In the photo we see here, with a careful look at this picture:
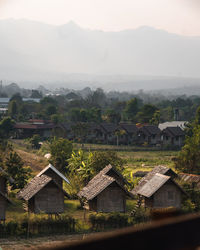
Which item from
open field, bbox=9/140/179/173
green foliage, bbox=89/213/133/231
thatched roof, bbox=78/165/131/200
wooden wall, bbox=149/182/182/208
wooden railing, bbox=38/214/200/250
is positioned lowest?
open field, bbox=9/140/179/173

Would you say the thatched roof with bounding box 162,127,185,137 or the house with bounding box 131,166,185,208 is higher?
the house with bounding box 131,166,185,208

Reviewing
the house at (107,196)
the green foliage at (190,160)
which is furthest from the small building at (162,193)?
the green foliage at (190,160)

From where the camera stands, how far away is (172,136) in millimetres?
73188

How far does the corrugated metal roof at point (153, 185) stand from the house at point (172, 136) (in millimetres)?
46374

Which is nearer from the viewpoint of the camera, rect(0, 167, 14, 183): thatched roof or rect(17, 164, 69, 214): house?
rect(17, 164, 69, 214): house

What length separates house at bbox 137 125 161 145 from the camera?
73500 millimetres

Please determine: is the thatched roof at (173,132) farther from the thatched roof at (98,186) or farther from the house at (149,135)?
the thatched roof at (98,186)

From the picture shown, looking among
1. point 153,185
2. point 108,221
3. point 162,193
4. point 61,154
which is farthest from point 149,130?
point 108,221

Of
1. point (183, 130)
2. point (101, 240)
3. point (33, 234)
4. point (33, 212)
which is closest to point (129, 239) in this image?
point (101, 240)

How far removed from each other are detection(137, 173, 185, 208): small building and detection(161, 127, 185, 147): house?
4677 cm

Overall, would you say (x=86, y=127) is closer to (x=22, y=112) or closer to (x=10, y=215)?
(x=22, y=112)

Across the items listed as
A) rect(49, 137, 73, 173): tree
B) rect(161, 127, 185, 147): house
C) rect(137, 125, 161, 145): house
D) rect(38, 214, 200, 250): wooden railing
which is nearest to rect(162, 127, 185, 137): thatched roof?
rect(161, 127, 185, 147): house

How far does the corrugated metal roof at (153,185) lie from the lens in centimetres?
2648

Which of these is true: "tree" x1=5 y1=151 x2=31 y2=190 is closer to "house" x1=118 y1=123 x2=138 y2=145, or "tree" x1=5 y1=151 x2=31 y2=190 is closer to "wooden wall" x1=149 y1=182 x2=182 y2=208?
"wooden wall" x1=149 y1=182 x2=182 y2=208
